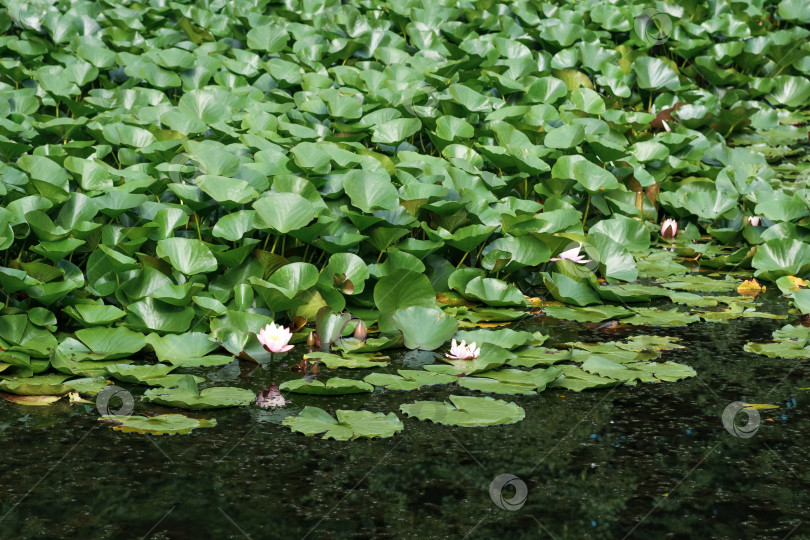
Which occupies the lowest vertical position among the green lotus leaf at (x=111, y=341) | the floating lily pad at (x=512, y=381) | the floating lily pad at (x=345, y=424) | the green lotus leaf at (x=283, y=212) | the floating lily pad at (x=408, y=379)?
the green lotus leaf at (x=111, y=341)

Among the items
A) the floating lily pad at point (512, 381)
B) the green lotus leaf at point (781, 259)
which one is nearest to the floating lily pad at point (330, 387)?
the floating lily pad at point (512, 381)

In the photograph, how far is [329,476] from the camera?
205cm

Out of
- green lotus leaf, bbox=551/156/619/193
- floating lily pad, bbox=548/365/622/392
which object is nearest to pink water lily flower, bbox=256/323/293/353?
floating lily pad, bbox=548/365/622/392

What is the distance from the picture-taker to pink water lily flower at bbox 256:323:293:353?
2590 millimetres

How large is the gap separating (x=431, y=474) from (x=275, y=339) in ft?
2.38

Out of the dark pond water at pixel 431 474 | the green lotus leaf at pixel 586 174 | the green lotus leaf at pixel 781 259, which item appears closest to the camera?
the dark pond water at pixel 431 474

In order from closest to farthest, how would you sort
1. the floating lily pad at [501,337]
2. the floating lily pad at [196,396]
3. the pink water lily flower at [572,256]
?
the floating lily pad at [196,396], the floating lily pad at [501,337], the pink water lily flower at [572,256]

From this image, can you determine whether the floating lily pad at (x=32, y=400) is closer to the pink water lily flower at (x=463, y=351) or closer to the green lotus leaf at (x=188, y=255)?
Answer: the green lotus leaf at (x=188, y=255)

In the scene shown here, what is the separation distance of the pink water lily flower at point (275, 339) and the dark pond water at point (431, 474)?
Result: 0.20 meters

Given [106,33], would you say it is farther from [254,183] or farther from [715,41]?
[715,41]

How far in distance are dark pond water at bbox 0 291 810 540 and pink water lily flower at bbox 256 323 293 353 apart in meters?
0.20

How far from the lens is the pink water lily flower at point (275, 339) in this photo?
2.59 m

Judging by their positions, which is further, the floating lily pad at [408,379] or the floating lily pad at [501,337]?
the floating lily pad at [501,337]

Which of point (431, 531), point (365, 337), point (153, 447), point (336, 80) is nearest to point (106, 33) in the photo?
point (336, 80)
